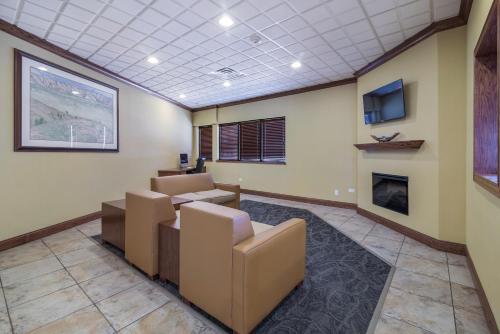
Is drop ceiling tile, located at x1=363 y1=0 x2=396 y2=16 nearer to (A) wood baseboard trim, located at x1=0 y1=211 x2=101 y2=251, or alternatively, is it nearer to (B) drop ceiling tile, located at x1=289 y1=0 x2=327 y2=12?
(B) drop ceiling tile, located at x1=289 y1=0 x2=327 y2=12

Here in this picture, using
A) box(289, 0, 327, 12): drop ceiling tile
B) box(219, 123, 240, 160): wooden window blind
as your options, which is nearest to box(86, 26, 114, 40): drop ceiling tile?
box(289, 0, 327, 12): drop ceiling tile

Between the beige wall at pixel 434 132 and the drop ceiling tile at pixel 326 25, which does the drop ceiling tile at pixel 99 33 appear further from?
the beige wall at pixel 434 132

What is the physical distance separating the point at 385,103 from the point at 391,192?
4.85 feet

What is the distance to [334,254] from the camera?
Result: 2750 mm

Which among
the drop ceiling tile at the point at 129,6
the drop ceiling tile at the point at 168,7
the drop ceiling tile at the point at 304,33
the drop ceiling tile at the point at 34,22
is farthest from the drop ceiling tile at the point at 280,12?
the drop ceiling tile at the point at 34,22

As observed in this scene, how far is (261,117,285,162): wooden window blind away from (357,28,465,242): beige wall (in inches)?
110

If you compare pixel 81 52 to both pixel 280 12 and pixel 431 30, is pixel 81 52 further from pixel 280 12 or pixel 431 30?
pixel 431 30

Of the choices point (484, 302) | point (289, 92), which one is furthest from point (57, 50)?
point (484, 302)

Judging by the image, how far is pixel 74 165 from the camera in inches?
152

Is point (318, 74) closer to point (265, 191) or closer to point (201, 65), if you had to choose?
point (201, 65)

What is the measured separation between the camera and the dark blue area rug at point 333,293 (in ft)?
5.27

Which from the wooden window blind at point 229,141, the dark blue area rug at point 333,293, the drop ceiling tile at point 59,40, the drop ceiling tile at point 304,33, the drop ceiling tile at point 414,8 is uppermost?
the drop ceiling tile at point 59,40

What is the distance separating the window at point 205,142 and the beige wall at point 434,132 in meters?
5.33

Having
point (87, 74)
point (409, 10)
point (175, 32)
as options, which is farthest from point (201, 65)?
point (409, 10)
